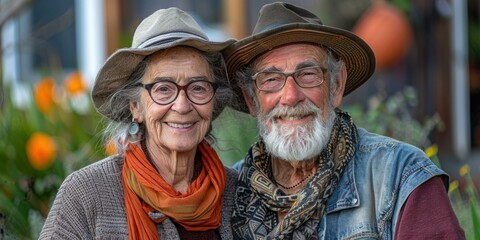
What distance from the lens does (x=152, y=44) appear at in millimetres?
3711

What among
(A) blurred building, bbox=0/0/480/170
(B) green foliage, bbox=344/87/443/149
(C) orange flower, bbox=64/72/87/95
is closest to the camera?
(B) green foliage, bbox=344/87/443/149

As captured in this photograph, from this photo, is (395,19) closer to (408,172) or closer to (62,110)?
(62,110)

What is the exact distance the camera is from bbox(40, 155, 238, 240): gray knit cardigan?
11.7ft

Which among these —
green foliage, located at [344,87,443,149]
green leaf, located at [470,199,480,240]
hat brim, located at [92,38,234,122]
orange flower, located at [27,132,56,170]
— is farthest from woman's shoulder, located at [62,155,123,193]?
orange flower, located at [27,132,56,170]

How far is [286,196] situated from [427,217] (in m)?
0.55

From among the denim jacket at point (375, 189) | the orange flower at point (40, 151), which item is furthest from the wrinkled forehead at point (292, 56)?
the orange flower at point (40, 151)

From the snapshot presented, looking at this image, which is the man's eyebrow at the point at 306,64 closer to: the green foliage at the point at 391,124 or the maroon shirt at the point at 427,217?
the maroon shirt at the point at 427,217

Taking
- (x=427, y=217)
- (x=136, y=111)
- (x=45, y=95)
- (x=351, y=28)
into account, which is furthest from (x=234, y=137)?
(x=351, y=28)

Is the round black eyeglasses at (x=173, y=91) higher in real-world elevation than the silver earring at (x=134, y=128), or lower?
higher

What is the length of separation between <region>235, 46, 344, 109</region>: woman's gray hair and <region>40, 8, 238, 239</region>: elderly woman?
0.36 feet

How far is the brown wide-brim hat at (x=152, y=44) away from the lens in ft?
12.1

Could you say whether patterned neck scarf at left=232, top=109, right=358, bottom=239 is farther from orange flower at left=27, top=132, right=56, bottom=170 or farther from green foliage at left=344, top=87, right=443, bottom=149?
orange flower at left=27, top=132, right=56, bottom=170

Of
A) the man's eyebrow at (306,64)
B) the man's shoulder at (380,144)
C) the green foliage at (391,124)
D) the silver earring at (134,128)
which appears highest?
the man's eyebrow at (306,64)

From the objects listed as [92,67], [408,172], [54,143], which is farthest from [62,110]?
[408,172]
